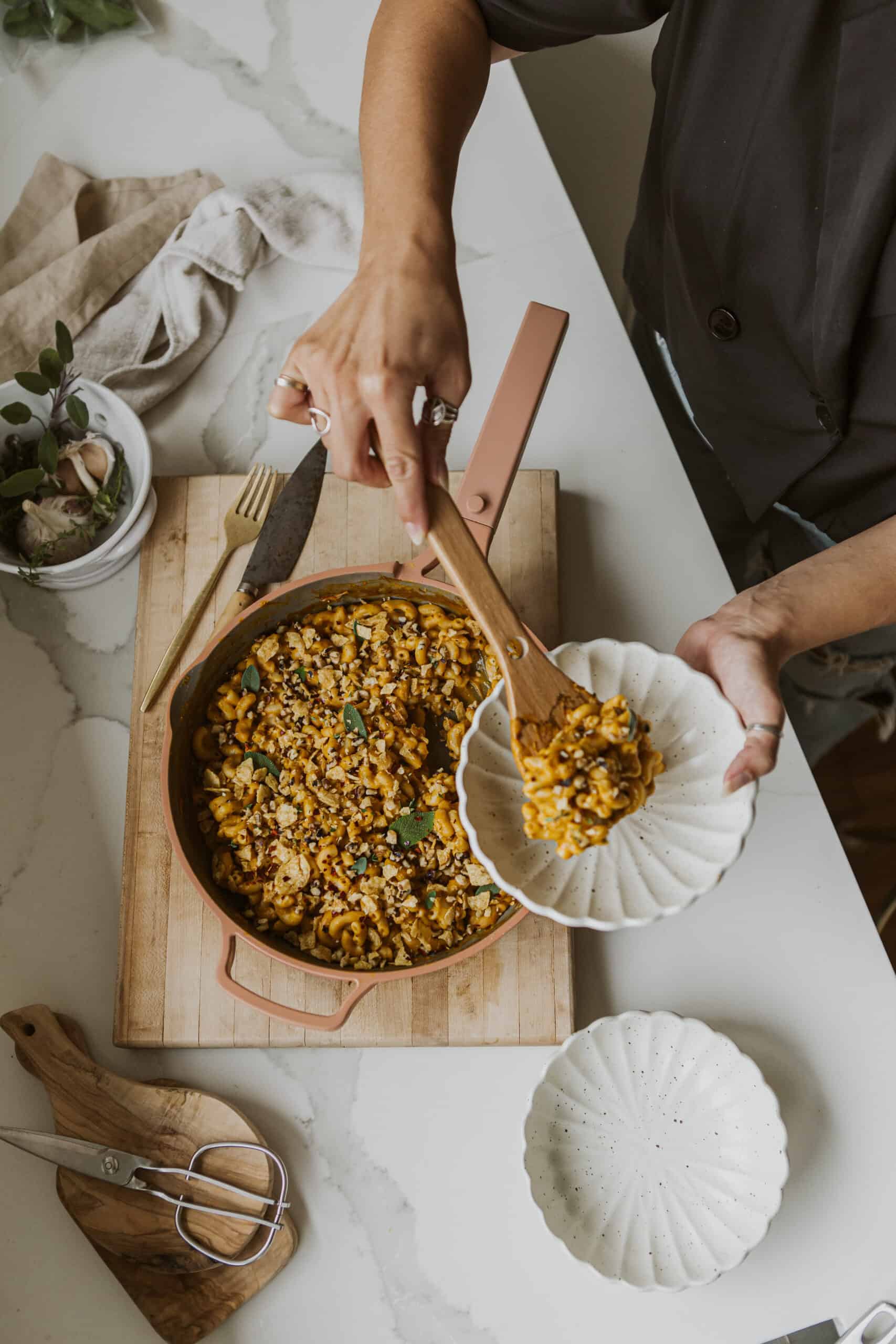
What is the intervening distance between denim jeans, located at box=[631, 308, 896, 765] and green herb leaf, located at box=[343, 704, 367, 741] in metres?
0.68

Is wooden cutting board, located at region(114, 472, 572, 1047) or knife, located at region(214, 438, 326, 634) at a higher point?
knife, located at region(214, 438, 326, 634)

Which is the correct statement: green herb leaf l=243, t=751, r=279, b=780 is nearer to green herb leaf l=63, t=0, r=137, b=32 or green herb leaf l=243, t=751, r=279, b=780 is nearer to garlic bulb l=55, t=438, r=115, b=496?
garlic bulb l=55, t=438, r=115, b=496

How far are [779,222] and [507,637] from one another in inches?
19.6

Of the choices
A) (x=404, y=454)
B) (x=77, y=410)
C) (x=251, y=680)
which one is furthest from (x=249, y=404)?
(x=404, y=454)

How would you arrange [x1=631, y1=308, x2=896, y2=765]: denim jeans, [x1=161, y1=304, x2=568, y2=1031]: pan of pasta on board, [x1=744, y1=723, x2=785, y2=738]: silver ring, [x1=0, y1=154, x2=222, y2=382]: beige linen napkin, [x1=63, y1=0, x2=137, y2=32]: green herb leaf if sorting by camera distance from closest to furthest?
1. [x1=744, y1=723, x2=785, y2=738]: silver ring
2. [x1=161, y1=304, x2=568, y2=1031]: pan of pasta on board
3. [x1=0, y1=154, x2=222, y2=382]: beige linen napkin
4. [x1=63, y1=0, x2=137, y2=32]: green herb leaf
5. [x1=631, y1=308, x2=896, y2=765]: denim jeans

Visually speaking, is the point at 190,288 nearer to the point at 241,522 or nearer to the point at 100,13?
the point at 241,522

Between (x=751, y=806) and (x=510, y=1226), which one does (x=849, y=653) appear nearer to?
(x=751, y=806)

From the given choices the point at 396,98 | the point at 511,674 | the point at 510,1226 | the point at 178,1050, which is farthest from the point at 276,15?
the point at 510,1226

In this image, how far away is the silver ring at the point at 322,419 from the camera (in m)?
0.88

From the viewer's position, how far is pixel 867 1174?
101 centimetres

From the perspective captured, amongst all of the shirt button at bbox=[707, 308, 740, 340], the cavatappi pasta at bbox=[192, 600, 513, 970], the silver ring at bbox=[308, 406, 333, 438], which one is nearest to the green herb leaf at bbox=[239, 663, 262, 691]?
the cavatappi pasta at bbox=[192, 600, 513, 970]

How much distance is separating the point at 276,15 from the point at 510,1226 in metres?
1.56

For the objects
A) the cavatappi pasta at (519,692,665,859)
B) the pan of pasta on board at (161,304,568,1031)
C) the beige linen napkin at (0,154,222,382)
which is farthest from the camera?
the beige linen napkin at (0,154,222,382)

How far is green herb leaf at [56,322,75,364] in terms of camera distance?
3.46ft
